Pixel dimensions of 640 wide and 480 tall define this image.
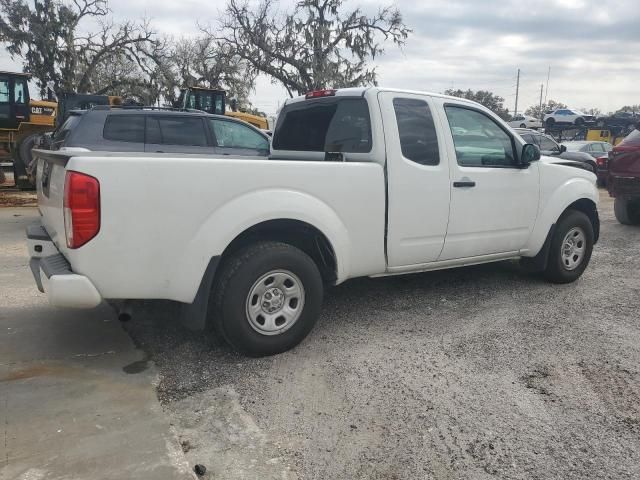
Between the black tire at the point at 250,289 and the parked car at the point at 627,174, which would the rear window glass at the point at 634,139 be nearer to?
the parked car at the point at 627,174

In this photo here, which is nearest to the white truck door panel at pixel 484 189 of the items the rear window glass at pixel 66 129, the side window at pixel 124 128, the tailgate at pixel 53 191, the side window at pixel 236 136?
the tailgate at pixel 53 191

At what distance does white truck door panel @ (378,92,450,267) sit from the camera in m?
4.23

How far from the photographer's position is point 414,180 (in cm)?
430

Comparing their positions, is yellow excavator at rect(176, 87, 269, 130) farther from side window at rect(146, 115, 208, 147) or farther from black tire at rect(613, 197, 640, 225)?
black tire at rect(613, 197, 640, 225)

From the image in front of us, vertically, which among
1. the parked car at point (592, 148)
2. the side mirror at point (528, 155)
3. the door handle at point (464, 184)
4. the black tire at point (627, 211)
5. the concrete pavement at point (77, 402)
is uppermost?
the side mirror at point (528, 155)

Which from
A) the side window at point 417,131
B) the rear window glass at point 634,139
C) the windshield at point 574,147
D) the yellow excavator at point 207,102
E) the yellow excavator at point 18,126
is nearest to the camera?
the side window at point 417,131

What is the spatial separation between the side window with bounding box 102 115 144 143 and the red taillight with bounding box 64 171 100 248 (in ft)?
18.6

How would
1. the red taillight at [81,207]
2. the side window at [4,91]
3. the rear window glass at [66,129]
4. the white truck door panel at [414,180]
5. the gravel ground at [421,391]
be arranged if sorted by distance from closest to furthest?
the gravel ground at [421,391]
the red taillight at [81,207]
the white truck door panel at [414,180]
the rear window glass at [66,129]
the side window at [4,91]

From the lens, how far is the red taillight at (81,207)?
9.95 ft

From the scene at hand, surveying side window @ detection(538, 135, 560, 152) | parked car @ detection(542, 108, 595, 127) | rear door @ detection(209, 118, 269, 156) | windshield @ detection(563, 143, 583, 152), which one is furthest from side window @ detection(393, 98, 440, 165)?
parked car @ detection(542, 108, 595, 127)

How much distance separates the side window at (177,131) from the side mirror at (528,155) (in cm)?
540

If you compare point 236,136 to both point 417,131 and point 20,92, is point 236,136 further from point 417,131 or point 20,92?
point 20,92

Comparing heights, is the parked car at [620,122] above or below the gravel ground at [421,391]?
above

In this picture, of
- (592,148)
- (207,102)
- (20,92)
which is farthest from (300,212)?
(592,148)
